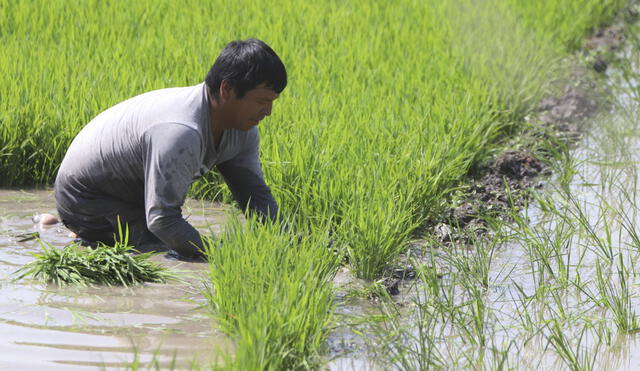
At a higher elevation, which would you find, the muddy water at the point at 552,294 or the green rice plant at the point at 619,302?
the green rice plant at the point at 619,302

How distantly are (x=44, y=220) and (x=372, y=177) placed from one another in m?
1.42

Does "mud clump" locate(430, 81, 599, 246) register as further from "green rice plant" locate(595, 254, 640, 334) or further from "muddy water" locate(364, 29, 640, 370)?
"green rice plant" locate(595, 254, 640, 334)

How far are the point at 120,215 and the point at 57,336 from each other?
1.00m

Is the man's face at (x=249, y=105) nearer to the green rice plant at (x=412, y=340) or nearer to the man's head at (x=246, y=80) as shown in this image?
the man's head at (x=246, y=80)

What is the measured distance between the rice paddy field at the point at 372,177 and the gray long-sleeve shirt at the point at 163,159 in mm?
228

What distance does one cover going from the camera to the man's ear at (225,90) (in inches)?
130

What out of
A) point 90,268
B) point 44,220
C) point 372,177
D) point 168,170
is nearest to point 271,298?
point 168,170

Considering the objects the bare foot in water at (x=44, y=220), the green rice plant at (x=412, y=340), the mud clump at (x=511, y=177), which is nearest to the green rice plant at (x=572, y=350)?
the green rice plant at (x=412, y=340)

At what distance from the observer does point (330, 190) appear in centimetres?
390

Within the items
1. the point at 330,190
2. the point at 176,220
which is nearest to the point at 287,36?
the point at 330,190

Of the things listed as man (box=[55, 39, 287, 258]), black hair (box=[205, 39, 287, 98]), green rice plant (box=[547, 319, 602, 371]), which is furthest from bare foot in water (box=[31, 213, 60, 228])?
green rice plant (box=[547, 319, 602, 371])

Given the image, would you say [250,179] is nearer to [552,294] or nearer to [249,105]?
[249,105]

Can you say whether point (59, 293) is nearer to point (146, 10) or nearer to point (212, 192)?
point (212, 192)

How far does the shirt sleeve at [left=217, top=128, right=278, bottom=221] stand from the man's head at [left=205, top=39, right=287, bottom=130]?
0.36 m
